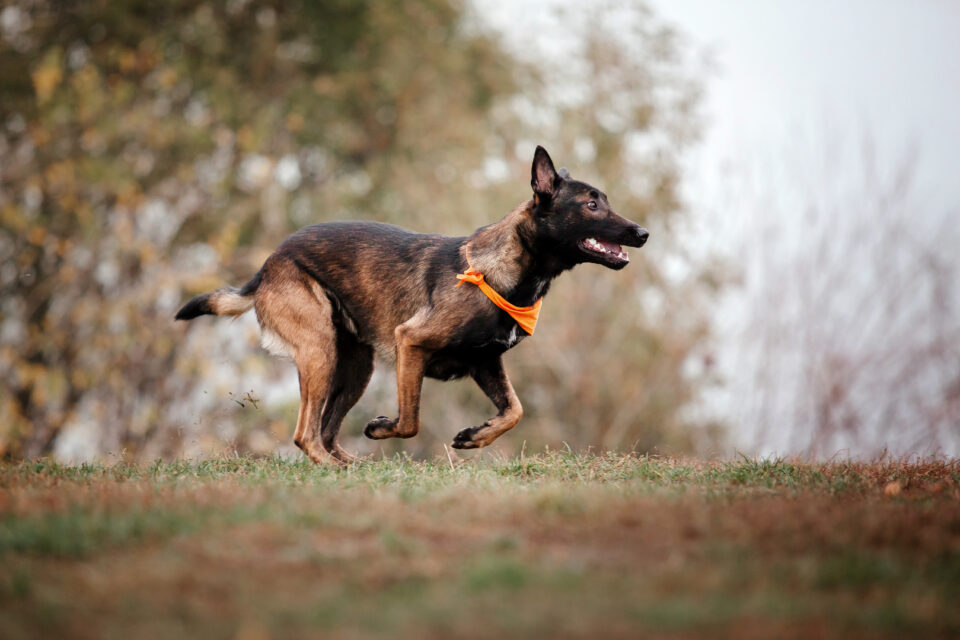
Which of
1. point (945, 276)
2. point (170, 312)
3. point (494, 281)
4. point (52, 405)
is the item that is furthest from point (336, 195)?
point (494, 281)

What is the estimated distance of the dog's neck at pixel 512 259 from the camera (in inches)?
284

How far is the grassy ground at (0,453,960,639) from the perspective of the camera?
3.38m

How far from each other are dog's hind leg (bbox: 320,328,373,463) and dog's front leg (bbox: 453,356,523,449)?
1044mm

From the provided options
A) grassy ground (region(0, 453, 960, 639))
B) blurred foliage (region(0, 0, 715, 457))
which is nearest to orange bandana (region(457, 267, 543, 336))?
grassy ground (region(0, 453, 960, 639))

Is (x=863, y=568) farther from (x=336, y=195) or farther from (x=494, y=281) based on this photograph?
(x=336, y=195)

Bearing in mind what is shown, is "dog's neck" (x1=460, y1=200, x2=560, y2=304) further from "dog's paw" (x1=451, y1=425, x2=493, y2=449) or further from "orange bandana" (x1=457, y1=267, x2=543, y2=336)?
"dog's paw" (x1=451, y1=425, x2=493, y2=449)

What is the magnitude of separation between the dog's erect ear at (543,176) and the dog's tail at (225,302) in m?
2.43

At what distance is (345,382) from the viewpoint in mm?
8164

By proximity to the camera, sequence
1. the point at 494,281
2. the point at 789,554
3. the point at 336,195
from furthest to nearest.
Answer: the point at 336,195, the point at 494,281, the point at 789,554

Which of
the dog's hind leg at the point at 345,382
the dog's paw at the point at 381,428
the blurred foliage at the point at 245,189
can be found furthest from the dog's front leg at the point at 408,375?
the blurred foliage at the point at 245,189

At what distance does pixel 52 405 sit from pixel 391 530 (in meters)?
14.4

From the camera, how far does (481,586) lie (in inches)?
146

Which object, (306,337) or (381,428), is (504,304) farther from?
(306,337)

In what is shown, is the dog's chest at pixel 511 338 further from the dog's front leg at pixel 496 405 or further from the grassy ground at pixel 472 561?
the grassy ground at pixel 472 561
